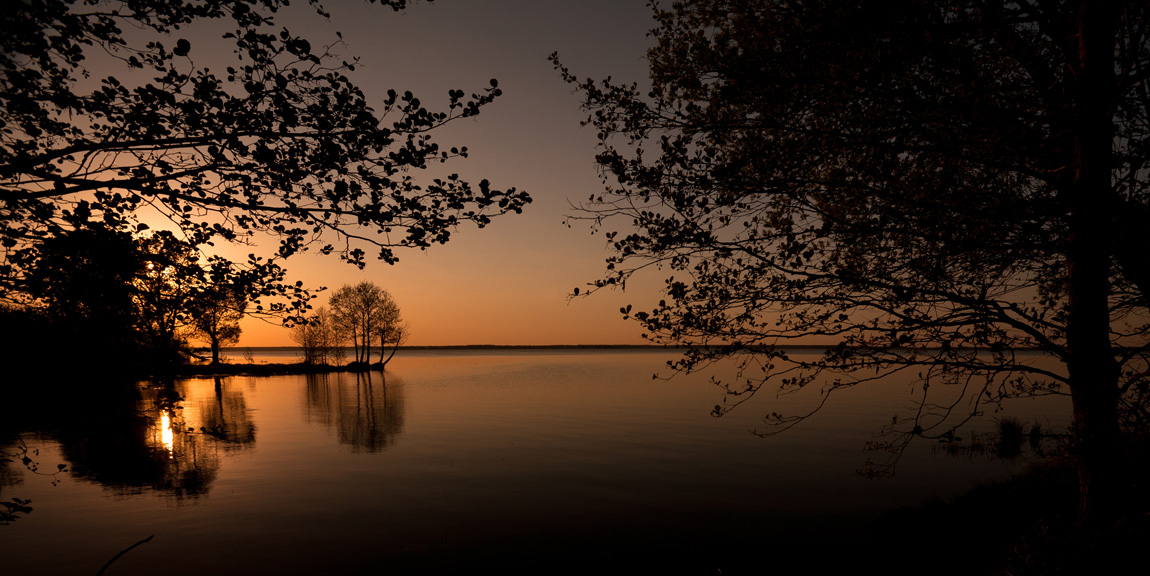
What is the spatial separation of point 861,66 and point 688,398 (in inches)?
1610

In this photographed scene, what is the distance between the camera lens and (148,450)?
27078 mm

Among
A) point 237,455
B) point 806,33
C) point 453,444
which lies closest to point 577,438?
point 453,444

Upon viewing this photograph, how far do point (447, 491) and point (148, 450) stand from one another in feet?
57.3

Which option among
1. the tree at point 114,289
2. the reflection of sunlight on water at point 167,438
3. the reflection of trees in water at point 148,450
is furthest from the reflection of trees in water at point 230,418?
the tree at point 114,289

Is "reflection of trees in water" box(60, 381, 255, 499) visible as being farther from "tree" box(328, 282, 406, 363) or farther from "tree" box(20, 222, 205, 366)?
"tree" box(328, 282, 406, 363)

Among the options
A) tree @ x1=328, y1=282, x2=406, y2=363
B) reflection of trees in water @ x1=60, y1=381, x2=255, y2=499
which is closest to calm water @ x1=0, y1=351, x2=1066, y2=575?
reflection of trees in water @ x1=60, y1=381, x2=255, y2=499

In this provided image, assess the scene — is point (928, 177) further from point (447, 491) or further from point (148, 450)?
point (148, 450)

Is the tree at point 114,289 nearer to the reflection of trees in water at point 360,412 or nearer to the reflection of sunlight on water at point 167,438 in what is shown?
the reflection of trees in water at point 360,412

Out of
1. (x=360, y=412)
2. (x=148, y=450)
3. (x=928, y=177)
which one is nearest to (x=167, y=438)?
(x=148, y=450)

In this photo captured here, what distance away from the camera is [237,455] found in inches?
1021

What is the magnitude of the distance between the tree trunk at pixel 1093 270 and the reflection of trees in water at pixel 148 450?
15.2m

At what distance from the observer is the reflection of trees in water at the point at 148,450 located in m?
20.1

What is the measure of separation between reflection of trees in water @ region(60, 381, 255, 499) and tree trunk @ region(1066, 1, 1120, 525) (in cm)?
1516

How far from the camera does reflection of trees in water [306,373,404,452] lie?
3016 cm
